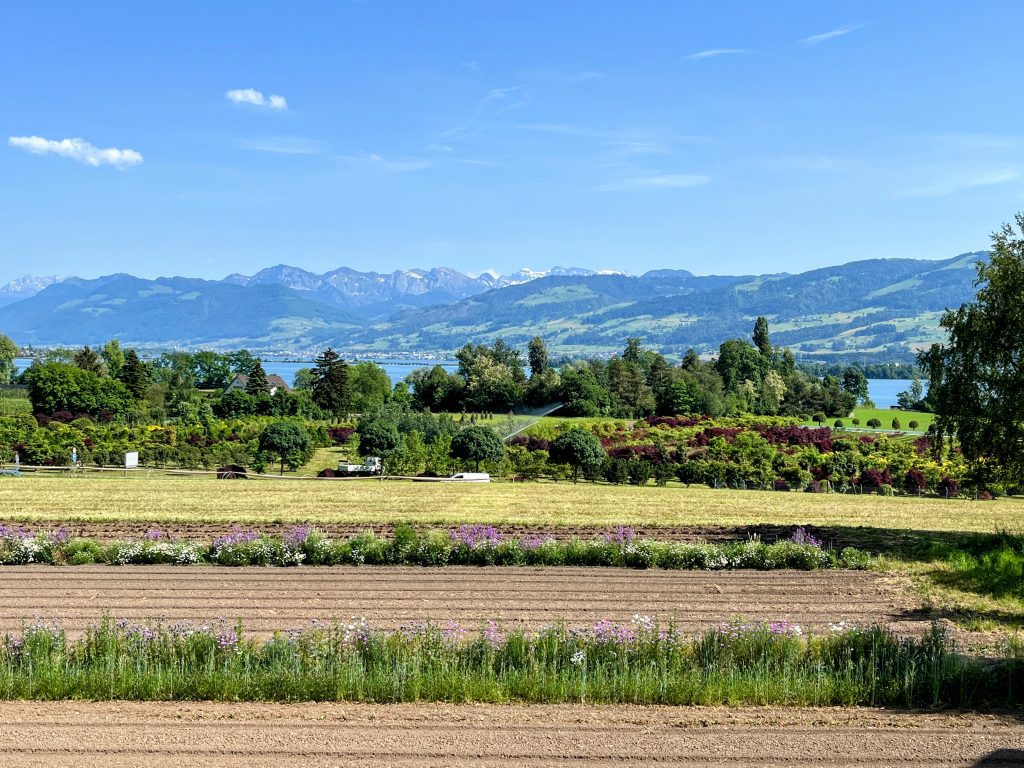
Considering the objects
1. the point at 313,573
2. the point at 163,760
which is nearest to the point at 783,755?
the point at 163,760

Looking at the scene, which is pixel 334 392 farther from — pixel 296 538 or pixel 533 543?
pixel 533 543

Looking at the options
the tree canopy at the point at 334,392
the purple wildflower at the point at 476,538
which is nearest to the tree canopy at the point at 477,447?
the purple wildflower at the point at 476,538

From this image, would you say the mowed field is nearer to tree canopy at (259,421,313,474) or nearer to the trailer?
the trailer

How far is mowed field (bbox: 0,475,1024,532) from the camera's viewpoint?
25.3m

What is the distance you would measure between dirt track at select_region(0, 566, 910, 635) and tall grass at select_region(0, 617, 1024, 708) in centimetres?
160

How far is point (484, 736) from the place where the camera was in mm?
9453

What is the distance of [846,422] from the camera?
274 ft

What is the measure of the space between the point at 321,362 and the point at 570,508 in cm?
6178

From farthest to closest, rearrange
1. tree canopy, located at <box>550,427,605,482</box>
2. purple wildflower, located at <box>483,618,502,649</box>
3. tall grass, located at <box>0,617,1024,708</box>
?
tree canopy, located at <box>550,427,605,482</box>
purple wildflower, located at <box>483,618,502,649</box>
tall grass, located at <box>0,617,1024,708</box>

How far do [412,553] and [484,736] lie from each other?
944 cm

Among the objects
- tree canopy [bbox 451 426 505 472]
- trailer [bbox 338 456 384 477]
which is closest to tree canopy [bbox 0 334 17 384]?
→ trailer [bbox 338 456 384 477]

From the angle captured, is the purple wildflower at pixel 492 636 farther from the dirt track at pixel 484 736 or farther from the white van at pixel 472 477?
the white van at pixel 472 477

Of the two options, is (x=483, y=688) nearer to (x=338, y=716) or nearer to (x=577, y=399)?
(x=338, y=716)

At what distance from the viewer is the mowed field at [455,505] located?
995 inches
